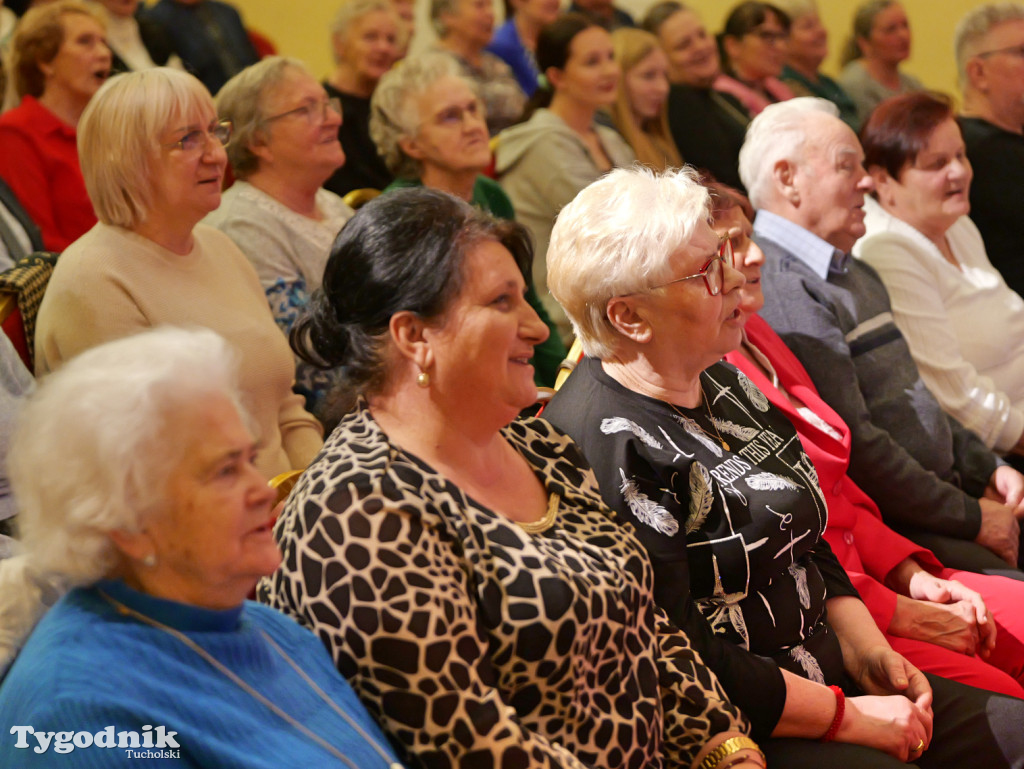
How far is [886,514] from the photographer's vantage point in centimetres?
236

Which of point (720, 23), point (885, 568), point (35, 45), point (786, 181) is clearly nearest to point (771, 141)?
point (786, 181)

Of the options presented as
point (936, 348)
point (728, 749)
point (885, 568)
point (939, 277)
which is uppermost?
point (939, 277)

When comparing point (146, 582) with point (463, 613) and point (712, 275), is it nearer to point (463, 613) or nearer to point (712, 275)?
point (463, 613)

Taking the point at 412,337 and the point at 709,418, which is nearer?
the point at 412,337

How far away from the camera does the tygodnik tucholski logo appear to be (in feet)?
3.14

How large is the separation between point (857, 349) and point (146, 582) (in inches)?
70.3

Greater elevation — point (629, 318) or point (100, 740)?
point (629, 318)

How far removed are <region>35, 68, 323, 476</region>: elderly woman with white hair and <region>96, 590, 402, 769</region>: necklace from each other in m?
1.00

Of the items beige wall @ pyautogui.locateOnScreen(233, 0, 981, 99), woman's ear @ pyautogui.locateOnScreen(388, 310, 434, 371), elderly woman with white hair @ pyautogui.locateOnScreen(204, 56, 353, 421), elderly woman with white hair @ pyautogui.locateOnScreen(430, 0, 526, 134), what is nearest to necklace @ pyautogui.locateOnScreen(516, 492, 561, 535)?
woman's ear @ pyautogui.locateOnScreen(388, 310, 434, 371)

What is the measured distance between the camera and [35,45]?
10.2ft

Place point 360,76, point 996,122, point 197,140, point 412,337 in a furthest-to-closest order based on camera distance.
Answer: point 360,76 → point 996,122 → point 197,140 → point 412,337

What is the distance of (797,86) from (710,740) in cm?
441

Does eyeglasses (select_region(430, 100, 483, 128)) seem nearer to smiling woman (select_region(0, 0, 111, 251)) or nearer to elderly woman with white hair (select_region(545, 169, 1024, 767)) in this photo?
smiling woman (select_region(0, 0, 111, 251))

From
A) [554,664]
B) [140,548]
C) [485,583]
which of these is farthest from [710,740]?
[140,548]
